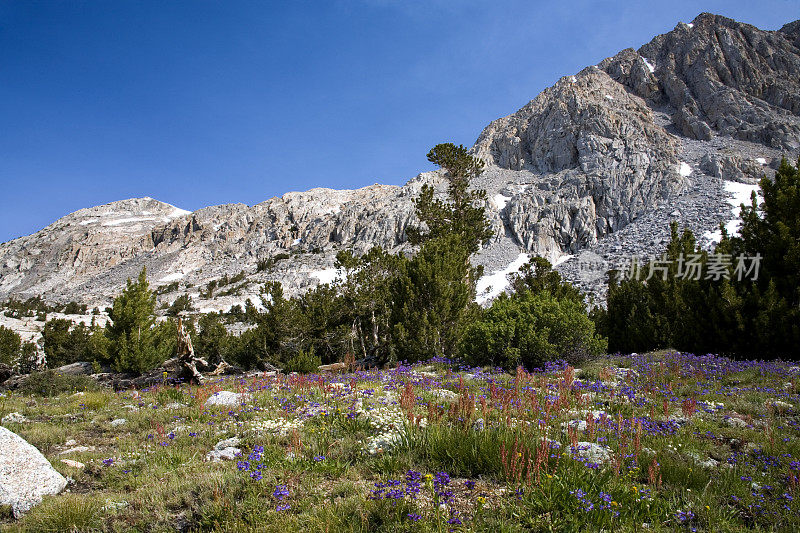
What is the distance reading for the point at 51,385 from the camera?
11445 millimetres

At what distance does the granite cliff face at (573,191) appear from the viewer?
7556 cm

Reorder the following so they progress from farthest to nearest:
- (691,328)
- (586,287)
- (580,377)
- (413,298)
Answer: (586,287) → (413,298) → (691,328) → (580,377)

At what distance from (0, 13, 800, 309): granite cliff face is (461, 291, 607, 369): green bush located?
50400mm

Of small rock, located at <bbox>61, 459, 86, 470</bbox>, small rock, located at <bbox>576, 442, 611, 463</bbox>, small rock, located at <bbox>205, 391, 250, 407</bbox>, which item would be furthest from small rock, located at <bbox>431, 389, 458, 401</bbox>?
small rock, located at <bbox>61, 459, 86, 470</bbox>

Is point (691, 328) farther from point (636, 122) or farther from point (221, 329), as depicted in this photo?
point (636, 122)

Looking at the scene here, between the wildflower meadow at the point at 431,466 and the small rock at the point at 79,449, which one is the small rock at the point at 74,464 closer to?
the wildflower meadow at the point at 431,466

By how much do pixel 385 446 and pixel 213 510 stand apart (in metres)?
1.80

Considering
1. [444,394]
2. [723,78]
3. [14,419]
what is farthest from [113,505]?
[723,78]

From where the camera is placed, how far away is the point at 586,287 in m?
56.9

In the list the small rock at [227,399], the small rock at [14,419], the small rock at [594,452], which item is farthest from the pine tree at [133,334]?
the small rock at [594,452]

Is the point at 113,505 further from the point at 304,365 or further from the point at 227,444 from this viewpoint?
the point at 304,365

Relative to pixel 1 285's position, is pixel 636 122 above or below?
above

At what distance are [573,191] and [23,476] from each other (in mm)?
92299

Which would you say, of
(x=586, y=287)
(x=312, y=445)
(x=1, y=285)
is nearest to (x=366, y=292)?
(x=312, y=445)
